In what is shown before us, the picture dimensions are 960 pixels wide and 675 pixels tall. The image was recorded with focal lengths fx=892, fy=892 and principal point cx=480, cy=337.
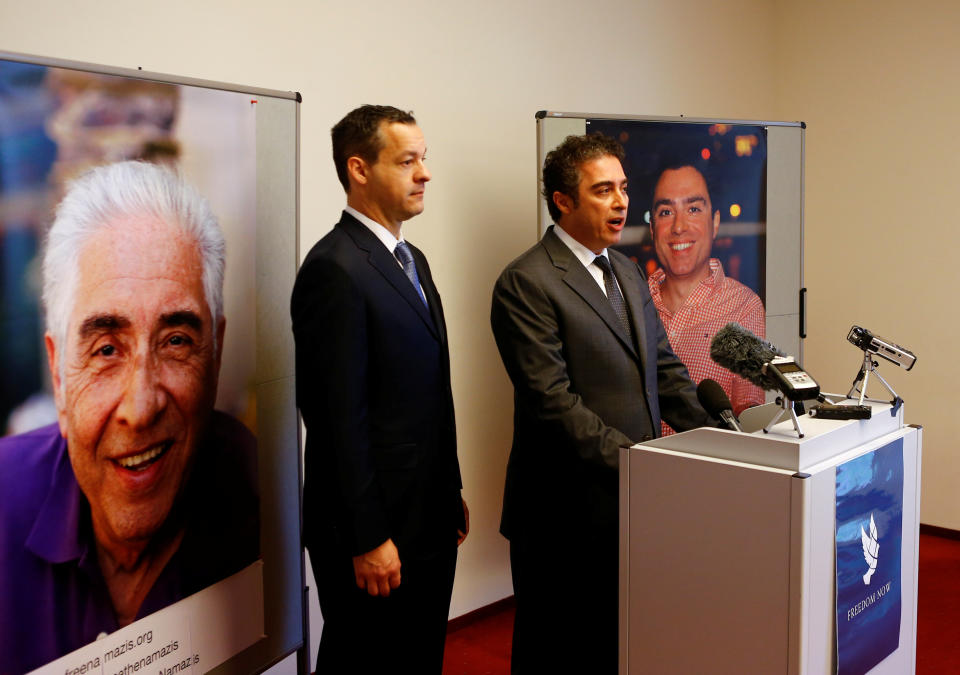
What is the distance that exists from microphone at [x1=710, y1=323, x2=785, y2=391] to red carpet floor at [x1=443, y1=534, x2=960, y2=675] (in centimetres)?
175

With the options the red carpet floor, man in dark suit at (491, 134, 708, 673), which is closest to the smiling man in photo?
man in dark suit at (491, 134, 708, 673)

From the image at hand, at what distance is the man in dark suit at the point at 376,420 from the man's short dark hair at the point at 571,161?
23.4 inches

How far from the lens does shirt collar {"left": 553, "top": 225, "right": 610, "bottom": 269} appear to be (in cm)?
260

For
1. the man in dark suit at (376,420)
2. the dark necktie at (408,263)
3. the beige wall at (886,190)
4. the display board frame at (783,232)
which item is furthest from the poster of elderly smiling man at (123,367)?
the beige wall at (886,190)

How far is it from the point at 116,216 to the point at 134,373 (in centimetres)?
33

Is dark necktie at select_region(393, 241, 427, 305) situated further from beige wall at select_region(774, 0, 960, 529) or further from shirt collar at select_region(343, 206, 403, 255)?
beige wall at select_region(774, 0, 960, 529)

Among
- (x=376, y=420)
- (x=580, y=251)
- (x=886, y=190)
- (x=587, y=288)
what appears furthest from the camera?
(x=886, y=190)

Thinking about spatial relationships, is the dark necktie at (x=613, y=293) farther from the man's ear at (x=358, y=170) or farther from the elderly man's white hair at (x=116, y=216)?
the elderly man's white hair at (x=116, y=216)

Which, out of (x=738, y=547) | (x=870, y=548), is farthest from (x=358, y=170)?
(x=870, y=548)

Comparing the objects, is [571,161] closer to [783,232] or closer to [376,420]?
[376,420]

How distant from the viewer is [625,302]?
2.58 m

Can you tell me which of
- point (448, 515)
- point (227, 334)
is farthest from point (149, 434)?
point (448, 515)

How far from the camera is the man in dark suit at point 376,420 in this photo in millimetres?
1999

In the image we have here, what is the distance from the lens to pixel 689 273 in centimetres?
348
